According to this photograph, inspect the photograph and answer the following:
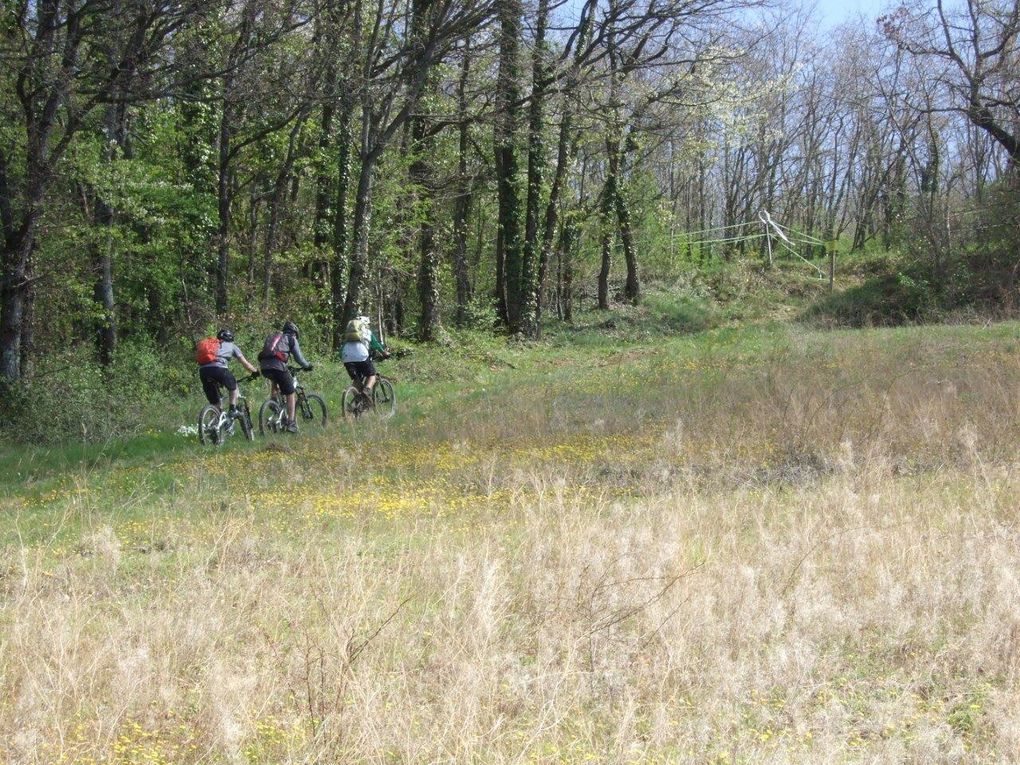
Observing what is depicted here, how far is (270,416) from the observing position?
13820 mm

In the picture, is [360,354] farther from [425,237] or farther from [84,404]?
[425,237]

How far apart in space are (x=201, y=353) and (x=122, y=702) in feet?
32.4

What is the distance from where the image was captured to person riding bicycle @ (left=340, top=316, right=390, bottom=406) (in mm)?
14763

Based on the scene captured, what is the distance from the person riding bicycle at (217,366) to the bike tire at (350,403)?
6.85 feet

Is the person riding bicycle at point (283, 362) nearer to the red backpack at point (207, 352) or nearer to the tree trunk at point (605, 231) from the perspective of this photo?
the red backpack at point (207, 352)

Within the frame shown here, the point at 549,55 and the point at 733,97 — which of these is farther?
the point at 733,97

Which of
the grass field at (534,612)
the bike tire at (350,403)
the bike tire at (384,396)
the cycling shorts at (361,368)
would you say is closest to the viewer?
the grass field at (534,612)

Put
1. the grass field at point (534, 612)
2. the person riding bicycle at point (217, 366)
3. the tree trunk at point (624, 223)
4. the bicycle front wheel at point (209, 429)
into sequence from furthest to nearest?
the tree trunk at point (624, 223) → the person riding bicycle at point (217, 366) → the bicycle front wheel at point (209, 429) → the grass field at point (534, 612)

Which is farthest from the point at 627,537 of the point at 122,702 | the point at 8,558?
the point at 8,558

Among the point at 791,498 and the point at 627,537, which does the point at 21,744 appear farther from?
the point at 791,498

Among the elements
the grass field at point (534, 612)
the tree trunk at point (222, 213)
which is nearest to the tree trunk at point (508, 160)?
the tree trunk at point (222, 213)

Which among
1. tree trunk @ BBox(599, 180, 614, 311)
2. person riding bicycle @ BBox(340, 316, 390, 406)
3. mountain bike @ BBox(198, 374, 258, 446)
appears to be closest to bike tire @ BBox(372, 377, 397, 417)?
person riding bicycle @ BBox(340, 316, 390, 406)

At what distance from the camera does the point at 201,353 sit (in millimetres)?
12891

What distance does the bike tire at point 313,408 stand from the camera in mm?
14562
